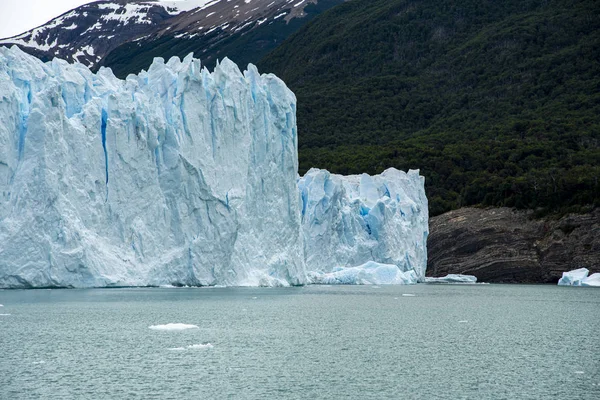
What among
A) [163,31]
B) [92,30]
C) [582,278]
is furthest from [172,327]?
[92,30]

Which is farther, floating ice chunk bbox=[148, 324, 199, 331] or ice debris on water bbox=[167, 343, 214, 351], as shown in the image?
floating ice chunk bbox=[148, 324, 199, 331]

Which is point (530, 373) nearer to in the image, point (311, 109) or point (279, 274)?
point (279, 274)

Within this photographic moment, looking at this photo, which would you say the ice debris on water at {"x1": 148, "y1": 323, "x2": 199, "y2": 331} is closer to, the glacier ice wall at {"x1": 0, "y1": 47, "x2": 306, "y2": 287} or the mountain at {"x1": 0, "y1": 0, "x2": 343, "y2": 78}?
the glacier ice wall at {"x1": 0, "y1": 47, "x2": 306, "y2": 287}

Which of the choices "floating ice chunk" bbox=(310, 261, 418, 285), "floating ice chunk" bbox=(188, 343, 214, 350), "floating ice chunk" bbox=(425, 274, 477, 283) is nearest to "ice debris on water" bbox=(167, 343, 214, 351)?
"floating ice chunk" bbox=(188, 343, 214, 350)

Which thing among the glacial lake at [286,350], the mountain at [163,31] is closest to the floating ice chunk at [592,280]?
the glacial lake at [286,350]

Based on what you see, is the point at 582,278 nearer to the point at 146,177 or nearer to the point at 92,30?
the point at 146,177

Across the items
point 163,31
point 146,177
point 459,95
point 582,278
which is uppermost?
point 163,31

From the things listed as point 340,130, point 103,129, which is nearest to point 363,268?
point 103,129
